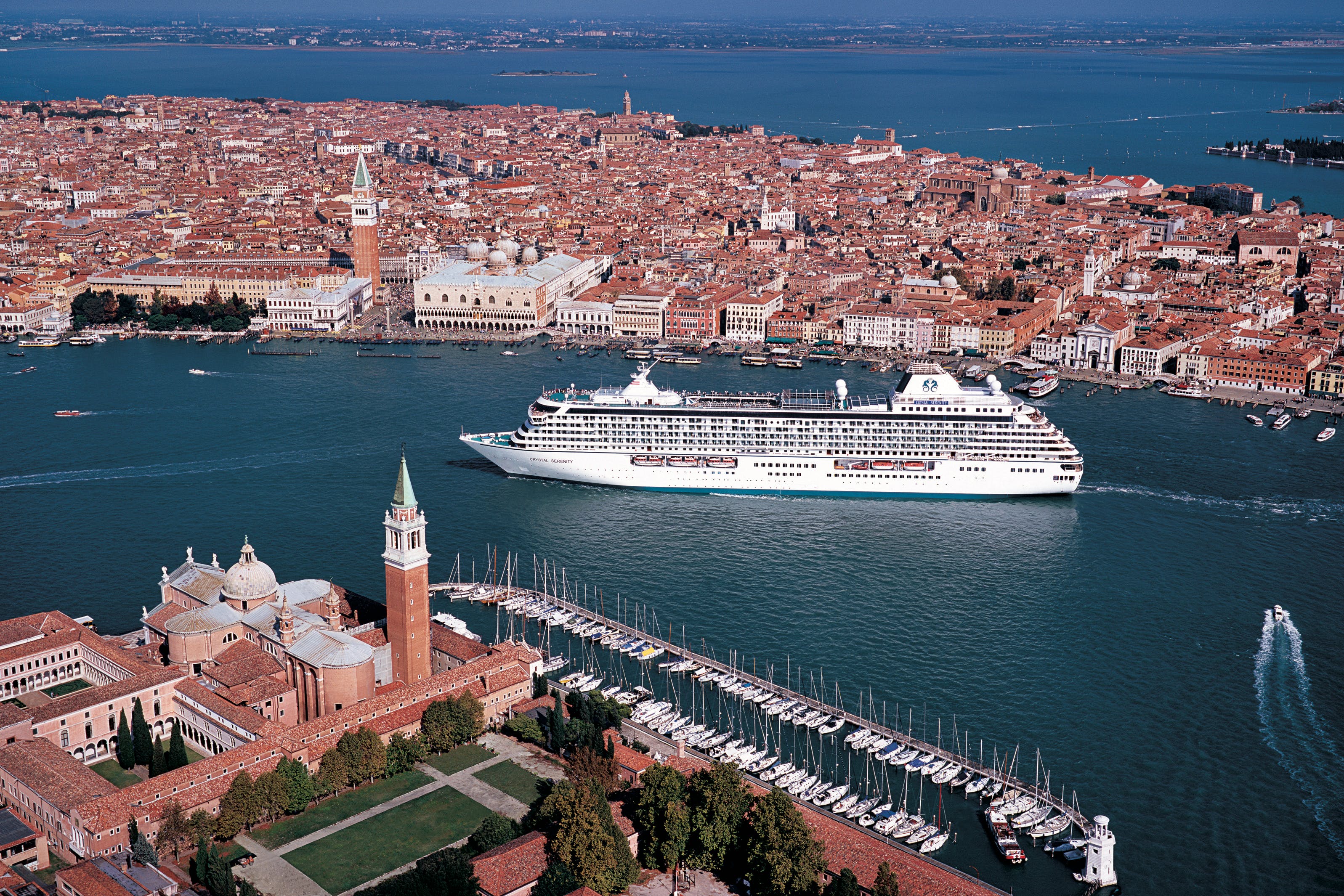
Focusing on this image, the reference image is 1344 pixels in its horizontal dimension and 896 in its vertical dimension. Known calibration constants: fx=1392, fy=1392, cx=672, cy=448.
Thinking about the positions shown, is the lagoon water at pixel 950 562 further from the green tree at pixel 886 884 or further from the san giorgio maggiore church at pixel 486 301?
the san giorgio maggiore church at pixel 486 301

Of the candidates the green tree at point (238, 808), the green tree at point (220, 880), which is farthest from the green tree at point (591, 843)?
the green tree at point (238, 808)

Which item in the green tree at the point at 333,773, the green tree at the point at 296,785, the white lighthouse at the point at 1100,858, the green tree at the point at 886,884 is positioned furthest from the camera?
the green tree at the point at 333,773

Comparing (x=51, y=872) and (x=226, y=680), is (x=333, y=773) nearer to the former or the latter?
(x=226, y=680)

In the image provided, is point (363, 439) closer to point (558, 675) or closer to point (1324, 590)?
point (558, 675)

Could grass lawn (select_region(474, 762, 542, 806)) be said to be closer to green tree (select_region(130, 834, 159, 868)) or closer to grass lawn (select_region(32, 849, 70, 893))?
green tree (select_region(130, 834, 159, 868))

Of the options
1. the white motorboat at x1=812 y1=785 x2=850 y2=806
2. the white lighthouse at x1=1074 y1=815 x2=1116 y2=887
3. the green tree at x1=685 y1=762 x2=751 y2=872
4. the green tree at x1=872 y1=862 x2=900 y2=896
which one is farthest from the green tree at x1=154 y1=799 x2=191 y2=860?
the white lighthouse at x1=1074 y1=815 x2=1116 y2=887

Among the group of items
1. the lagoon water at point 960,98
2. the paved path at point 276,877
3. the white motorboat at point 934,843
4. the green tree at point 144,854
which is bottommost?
the paved path at point 276,877
